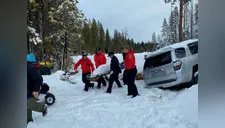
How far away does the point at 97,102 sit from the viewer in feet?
19.3

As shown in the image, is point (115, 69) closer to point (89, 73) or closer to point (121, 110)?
point (89, 73)

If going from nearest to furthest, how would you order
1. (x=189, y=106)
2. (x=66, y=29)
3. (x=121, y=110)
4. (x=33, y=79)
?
(x=33, y=79) < (x=189, y=106) < (x=121, y=110) < (x=66, y=29)

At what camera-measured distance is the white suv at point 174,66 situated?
6.26 m

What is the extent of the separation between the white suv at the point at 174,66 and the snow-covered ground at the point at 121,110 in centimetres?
31

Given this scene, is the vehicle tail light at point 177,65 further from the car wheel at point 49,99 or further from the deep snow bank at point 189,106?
the car wheel at point 49,99

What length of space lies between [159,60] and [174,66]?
1.79 feet

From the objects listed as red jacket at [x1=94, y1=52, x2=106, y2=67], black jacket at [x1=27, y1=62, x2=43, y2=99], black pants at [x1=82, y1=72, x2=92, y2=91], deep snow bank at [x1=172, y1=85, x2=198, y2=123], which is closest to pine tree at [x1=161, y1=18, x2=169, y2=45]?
red jacket at [x1=94, y1=52, x2=106, y2=67]

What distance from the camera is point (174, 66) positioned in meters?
6.29

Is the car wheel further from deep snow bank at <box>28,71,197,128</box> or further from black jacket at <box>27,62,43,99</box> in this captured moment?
black jacket at <box>27,62,43,99</box>

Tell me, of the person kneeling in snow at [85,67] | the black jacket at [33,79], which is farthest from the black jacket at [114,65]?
the black jacket at [33,79]

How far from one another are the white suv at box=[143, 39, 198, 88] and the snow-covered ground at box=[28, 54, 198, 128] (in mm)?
305

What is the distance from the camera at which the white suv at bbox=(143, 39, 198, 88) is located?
6.26 meters

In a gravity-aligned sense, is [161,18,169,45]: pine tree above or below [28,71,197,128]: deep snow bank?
above

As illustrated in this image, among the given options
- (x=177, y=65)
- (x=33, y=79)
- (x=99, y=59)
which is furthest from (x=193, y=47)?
(x=33, y=79)
